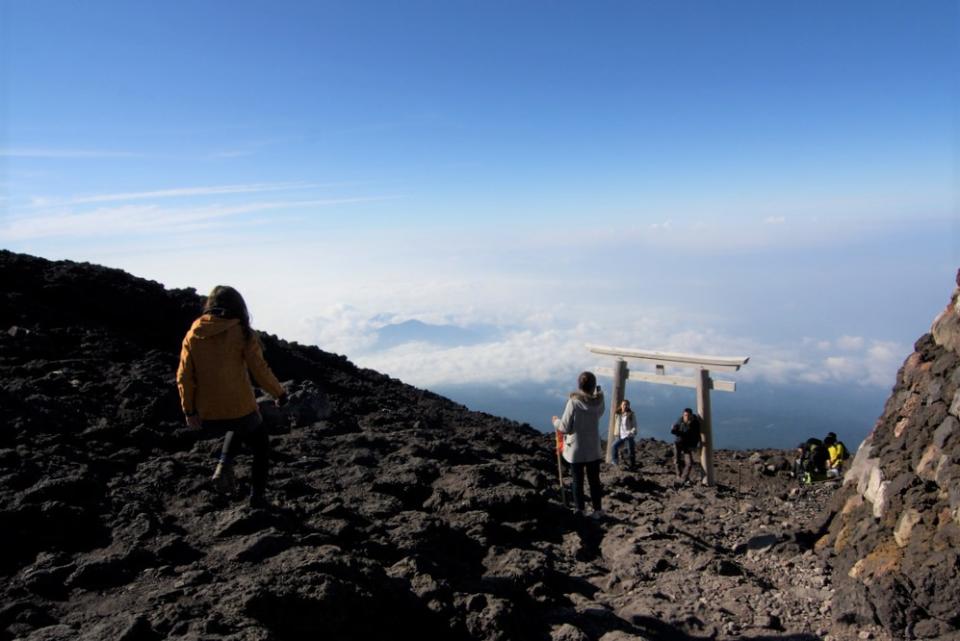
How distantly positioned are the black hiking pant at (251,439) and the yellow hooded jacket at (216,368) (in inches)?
3.2

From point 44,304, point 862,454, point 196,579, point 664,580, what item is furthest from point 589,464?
point 44,304

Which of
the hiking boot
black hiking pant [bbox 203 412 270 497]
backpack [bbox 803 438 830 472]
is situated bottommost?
backpack [bbox 803 438 830 472]

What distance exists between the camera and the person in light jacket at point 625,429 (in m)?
13.7

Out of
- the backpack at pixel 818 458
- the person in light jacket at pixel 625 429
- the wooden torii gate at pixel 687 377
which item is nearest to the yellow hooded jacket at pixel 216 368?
the wooden torii gate at pixel 687 377

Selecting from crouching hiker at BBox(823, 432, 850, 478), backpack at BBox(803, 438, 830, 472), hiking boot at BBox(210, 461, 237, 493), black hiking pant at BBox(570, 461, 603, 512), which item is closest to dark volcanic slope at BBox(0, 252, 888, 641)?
hiking boot at BBox(210, 461, 237, 493)

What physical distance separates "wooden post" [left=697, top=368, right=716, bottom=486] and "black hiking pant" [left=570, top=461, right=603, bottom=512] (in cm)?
451

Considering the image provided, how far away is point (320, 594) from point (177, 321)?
1126 centimetres

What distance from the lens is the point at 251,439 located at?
636 centimetres

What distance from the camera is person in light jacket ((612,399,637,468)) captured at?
1371cm

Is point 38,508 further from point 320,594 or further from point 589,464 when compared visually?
point 589,464

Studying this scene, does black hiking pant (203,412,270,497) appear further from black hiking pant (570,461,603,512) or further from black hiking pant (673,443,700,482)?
black hiking pant (673,443,700,482)

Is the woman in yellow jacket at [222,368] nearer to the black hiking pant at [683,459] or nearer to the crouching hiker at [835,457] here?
the black hiking pant at [683,459]

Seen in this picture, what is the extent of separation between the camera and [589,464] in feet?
27.5

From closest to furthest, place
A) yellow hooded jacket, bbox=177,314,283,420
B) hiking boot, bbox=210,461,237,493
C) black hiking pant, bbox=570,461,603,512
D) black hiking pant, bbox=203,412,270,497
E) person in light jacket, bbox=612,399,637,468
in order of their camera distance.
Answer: yellow hooded jacket, bbox=177,314,283,420, black hiking pant, bbox=203,412,270,497, hiking boot, bbox=210,461,237,493, black hiking pant, bbox=570,461,603,512, person in light jacket, bbox=612,399,637,468
